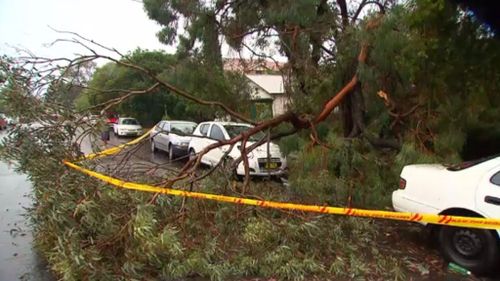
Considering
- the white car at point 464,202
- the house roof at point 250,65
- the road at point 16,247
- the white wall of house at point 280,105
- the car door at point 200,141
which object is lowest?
the road at point 16,247

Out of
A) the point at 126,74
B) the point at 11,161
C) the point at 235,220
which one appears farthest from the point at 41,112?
the point at 126,74

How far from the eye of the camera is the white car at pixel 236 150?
885cm

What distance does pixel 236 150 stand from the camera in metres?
10.4

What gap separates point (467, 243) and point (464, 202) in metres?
0.47

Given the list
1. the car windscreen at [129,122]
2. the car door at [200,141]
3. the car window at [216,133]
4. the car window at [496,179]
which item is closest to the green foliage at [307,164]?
the car window at [496,179]

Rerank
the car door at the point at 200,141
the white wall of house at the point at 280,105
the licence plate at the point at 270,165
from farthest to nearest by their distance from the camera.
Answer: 1. the car door at the point at 200,141
2. the white wall of house at the point at 280,105
3. the licence plate at the point at 270,165

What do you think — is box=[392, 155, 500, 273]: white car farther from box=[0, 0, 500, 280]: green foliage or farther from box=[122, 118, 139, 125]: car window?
box=[122, 118, 139, 125]: car window

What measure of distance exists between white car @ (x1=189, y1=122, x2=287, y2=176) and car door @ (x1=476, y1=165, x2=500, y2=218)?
132 inches

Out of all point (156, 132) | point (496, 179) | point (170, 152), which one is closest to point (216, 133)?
Result: point (156, 132)

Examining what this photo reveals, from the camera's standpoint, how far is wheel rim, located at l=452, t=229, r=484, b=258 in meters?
4.83

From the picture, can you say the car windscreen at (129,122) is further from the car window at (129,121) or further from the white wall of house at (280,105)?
the white wall of house at (280,105)

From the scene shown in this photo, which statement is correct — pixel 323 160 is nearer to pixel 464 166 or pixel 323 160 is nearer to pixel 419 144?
pixel 419 144

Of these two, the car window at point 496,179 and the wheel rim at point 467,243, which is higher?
the car window at point 496,179

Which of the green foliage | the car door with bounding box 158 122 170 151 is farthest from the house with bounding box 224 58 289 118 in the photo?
the car door with bounding box 158 122 170 151
